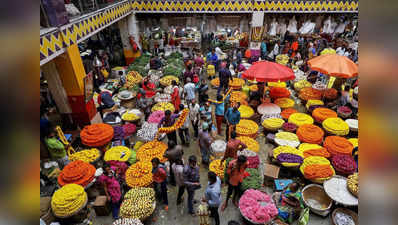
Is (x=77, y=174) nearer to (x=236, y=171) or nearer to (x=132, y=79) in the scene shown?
(x=236, y=171)

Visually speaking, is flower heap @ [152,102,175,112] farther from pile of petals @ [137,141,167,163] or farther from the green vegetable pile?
the green vegetable pile

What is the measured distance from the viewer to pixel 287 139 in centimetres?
745

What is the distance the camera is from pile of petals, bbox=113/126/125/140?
25.4 ft

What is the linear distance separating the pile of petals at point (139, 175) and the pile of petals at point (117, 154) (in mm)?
433

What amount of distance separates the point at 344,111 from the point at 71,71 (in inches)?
376

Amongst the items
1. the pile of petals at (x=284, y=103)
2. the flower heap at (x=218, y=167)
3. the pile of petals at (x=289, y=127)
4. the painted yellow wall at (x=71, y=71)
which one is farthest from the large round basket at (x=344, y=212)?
the painted yellow wall at (x=71, y=71)

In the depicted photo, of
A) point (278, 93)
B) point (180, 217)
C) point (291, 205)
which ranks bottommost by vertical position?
point (180, 217)

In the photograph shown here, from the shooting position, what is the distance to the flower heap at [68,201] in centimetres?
522

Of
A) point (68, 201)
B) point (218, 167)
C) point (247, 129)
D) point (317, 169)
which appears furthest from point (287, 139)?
point (68, 201)

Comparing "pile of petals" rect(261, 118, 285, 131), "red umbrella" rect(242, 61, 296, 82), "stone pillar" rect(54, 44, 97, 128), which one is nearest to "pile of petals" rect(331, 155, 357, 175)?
"pile of petals" rect(261, 118, 285, 131)
